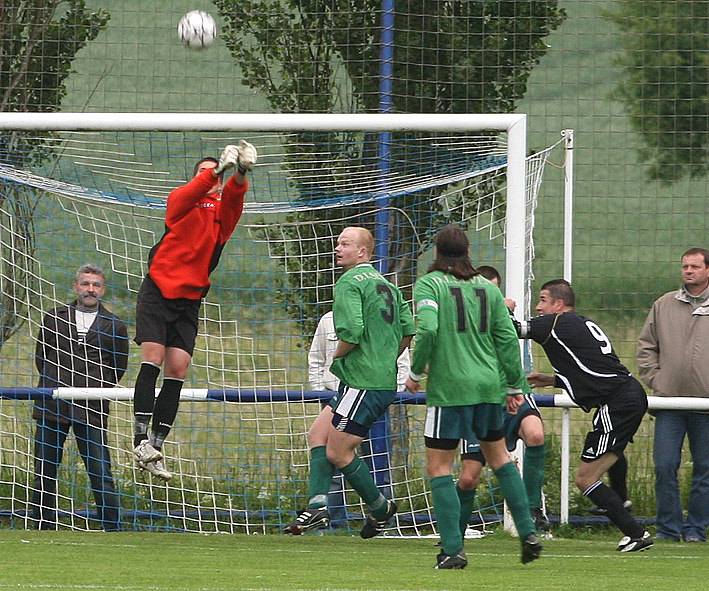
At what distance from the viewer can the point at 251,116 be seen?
9633mm

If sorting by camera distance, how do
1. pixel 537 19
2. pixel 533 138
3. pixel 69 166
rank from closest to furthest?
pixel 69 166 < pixel 537 19 < pixel 533 138

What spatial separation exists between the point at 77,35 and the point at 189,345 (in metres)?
5.09

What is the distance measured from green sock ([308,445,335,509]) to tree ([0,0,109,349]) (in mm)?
2645

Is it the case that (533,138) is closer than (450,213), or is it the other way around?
(450,213)

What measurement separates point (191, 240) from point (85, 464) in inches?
104

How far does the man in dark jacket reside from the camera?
409 inches

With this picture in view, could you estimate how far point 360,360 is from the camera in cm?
902

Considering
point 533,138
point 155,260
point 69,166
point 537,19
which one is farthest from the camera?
point 533,138

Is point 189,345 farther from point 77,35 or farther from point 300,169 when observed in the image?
point 77,35

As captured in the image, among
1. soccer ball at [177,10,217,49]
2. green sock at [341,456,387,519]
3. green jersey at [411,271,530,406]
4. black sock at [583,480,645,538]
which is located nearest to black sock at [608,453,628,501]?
black sock at [583,480,645,538]

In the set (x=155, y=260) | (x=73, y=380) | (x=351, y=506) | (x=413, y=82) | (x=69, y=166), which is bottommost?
(x=351, y=506)

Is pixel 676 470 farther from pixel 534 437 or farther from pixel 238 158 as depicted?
pixel 238 158

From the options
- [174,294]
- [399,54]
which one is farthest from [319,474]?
[399,54]

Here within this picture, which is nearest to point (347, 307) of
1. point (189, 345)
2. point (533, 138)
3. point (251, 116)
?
point (189, 345)
